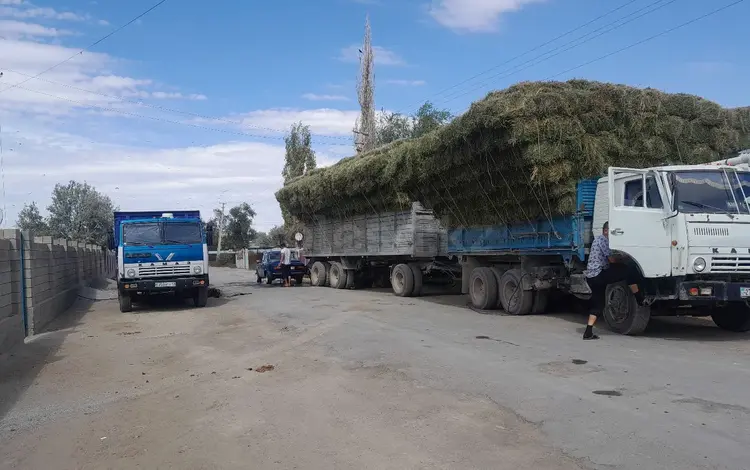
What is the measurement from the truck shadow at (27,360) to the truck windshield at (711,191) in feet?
30.4

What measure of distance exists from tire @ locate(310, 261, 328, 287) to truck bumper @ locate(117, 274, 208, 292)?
10.3 metres

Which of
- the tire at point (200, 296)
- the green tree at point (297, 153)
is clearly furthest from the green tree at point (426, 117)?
the tire at point (200, 296)

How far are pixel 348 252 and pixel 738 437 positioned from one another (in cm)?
1936

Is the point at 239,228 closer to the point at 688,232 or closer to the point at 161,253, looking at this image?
the point at 161,253

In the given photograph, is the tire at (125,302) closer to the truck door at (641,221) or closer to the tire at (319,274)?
the tire at (319,274)

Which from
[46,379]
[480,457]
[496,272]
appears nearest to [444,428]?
[480,457]

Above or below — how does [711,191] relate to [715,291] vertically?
above

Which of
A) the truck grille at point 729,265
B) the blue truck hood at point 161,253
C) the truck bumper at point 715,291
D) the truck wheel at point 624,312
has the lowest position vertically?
the truck wheel at point 624,312

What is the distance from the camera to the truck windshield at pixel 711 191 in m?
9.09

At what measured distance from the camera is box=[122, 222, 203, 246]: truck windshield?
51.9ft

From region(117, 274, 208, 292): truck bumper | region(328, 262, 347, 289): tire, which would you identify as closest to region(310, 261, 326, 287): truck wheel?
region(328, 262, 347, 289): tire

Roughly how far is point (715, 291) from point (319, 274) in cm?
1904

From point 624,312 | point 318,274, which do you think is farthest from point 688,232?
point 318,274

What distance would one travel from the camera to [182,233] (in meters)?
16.3
